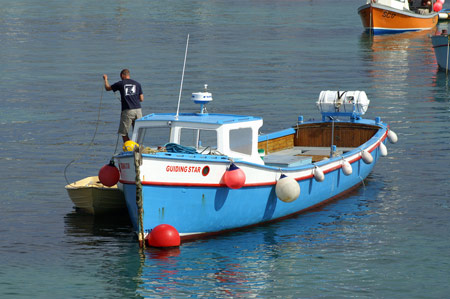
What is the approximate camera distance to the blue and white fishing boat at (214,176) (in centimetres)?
1666

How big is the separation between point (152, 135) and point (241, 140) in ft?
6.34

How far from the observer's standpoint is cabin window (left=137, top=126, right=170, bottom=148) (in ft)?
60.1

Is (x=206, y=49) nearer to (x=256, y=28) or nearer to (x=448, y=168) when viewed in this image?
(x=256, y=28)

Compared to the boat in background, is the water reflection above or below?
below

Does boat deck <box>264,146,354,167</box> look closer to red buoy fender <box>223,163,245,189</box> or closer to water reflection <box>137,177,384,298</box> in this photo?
water reflection <box>137,177,384,298</box>

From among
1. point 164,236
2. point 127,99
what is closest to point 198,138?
point 164,236

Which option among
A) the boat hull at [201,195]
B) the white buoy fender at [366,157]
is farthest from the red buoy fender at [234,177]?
the white buoy fender at [366,157]

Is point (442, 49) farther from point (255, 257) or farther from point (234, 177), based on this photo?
point (255, 257)

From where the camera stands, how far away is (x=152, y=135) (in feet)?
60.6

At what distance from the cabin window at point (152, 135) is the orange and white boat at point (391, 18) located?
188 ft

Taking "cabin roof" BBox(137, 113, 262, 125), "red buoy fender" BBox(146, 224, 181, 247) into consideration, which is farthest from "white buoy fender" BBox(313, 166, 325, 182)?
"red buoy fender" BBox(146, 224, 181, 247)

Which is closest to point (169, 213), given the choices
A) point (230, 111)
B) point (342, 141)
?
point (342, 141)

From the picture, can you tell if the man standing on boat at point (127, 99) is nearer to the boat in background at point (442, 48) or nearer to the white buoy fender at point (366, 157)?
the white buoy fender at point (366, 157)

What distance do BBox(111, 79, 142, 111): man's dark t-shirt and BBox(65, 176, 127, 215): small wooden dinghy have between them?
2.04 m
